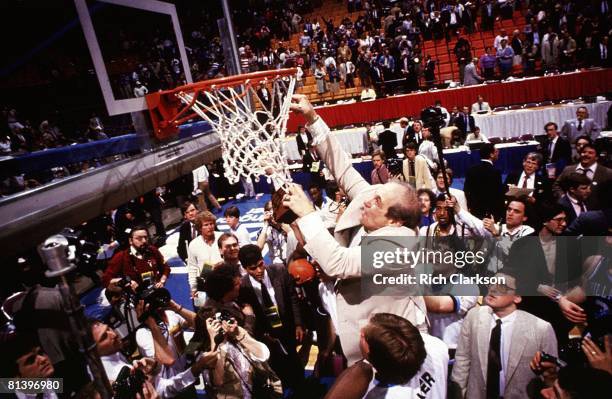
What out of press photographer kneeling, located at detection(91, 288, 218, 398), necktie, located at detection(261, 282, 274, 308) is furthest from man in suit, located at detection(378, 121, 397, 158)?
press photographer kneeling, located at detection(91, 288, 218, 398)

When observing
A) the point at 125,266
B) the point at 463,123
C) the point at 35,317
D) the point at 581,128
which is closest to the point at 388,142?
the point at 463,123

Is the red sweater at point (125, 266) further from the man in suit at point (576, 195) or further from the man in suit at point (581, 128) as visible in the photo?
the man in suit at point (581, 128)

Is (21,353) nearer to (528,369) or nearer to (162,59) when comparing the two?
(528,369)

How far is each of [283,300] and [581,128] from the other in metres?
8.79

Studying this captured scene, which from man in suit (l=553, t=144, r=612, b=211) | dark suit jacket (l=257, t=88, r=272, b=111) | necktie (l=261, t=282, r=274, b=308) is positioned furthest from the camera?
man in suit (l=553, t=144, r=612, b=211)

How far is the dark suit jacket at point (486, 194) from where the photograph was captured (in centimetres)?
582

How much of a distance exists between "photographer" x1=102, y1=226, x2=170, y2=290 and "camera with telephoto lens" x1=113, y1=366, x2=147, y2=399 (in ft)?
7.82

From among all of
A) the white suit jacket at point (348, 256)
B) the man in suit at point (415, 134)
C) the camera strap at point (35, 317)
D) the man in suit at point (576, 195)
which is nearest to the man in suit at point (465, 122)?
the man in suit at point (415, 134)

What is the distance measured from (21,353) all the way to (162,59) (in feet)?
15.6

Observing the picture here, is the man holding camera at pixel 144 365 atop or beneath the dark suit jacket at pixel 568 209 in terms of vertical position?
atop

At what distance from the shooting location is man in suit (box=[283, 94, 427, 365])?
2.04 metres

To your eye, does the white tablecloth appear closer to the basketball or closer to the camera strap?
the basketball

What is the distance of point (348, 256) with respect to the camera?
2043mm

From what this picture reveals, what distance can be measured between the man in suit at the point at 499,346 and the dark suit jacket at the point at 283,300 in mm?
1645
